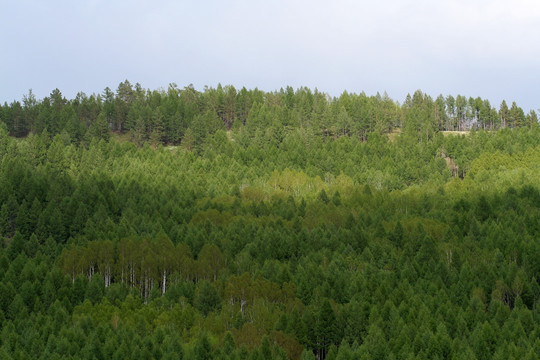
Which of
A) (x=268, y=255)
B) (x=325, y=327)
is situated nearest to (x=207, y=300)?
(x=325, y=327)

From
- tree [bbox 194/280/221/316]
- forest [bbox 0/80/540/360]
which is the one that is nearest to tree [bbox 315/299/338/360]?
forest [bbox 0/80/540/360]

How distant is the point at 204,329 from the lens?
69.6 m

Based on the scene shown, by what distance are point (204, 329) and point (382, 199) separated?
224 feet

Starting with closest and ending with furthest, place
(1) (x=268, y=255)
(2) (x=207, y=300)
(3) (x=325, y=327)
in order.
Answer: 1. (3) (x=325, y=327)
2. (2) (x=207, y=300)
3. (1) (x=268, y=255)

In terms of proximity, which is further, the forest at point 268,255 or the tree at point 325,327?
the tree at point 325,327

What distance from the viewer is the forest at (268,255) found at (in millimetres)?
67312

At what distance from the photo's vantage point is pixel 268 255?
96062 millimetres

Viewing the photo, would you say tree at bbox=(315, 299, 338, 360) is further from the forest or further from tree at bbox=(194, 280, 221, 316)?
tree at bbox=(194, 280, 221, 316)

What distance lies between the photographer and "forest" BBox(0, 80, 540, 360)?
6731 cm

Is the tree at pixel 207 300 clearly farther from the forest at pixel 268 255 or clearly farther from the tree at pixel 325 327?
the tree at pixel 325 327

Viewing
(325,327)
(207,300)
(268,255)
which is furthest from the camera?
(268,255)

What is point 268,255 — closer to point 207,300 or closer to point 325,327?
point 207,300

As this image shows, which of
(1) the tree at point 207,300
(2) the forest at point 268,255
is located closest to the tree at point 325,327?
(2) the forest at point 268,255

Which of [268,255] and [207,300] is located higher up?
[268,255]
